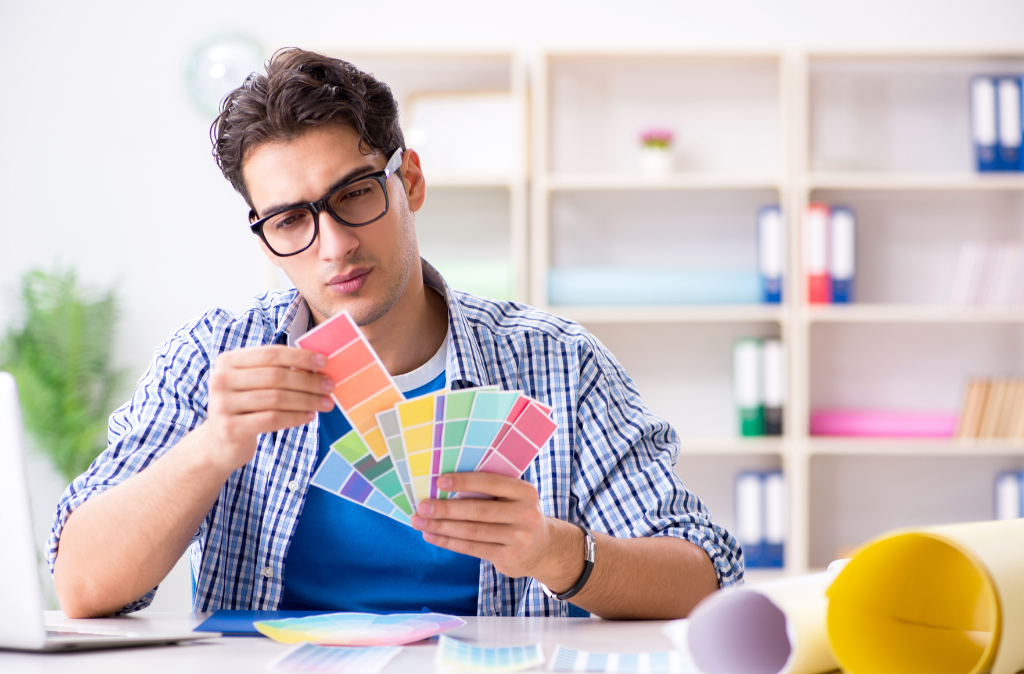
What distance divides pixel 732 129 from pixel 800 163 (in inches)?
13.6

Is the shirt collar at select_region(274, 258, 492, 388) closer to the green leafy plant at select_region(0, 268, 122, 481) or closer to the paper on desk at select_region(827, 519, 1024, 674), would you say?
the paper on desk at select_region(827, 519, 1024, 674)

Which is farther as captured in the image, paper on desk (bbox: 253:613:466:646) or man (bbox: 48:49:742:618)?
man (bbox: 48:49:742:618)

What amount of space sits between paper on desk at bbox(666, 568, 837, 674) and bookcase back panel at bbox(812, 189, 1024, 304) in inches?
109

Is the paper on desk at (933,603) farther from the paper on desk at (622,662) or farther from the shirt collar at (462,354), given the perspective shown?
the shirt collar at (462,354)

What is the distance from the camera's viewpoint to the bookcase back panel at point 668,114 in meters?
3.27

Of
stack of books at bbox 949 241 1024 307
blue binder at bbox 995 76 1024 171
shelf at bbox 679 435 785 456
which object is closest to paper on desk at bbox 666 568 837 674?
shelf at bbox 679 435 785 456

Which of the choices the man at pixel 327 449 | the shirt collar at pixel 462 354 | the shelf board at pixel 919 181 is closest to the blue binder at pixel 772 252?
the shelf board at pixel 919 181

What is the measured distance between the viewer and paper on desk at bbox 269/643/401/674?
0.81 m

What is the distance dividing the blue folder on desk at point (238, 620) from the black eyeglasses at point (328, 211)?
19.7 inches

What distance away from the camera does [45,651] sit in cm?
88

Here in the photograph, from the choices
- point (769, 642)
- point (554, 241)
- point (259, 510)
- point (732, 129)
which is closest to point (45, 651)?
point (259, 510)

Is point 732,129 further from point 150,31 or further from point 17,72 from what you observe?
point 17,72

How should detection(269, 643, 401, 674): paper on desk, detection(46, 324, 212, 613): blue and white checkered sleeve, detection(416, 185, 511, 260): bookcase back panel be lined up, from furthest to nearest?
detection(416, 185, 511, 260): bookcase back panel
detection(46, 324, 212, 613): blue and white checkered sleeve
detection(269, 643, 401, 674): paper on desk

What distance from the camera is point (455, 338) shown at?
139 cm
